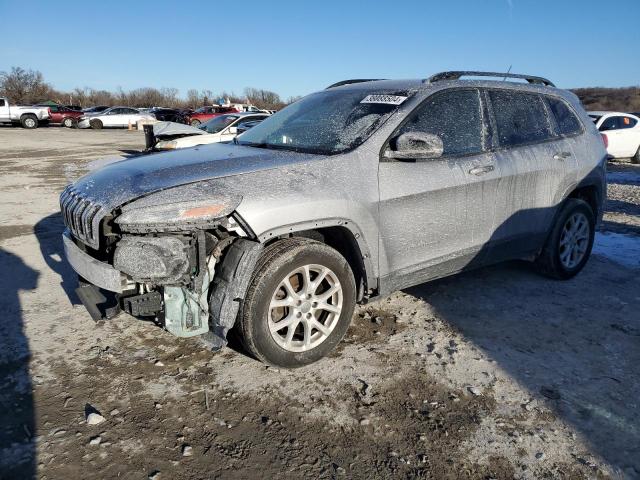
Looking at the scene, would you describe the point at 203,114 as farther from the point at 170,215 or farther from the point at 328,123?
the point at 170,215

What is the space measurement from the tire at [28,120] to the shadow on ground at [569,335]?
33.8 metres

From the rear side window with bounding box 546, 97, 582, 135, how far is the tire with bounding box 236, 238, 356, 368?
9.02 feet

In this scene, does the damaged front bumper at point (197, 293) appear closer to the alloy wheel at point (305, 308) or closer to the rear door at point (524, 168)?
the alloy wheel at point (305, 308)

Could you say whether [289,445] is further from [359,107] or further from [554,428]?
[359,107]

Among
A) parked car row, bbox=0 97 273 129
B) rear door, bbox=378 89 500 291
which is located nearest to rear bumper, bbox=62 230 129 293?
rear door, bbox=378 89 500 291

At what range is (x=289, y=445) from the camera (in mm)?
2510

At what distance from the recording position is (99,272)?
9.48 ft

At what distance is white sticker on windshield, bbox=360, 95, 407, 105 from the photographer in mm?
3664

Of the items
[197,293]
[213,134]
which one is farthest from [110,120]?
[197,293]

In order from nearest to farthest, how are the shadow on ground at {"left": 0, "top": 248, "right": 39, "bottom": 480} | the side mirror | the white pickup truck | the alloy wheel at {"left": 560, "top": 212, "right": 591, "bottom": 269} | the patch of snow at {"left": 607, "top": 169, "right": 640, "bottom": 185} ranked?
the shadow on ground at {"left": 0, "top": 248, "right": 39, "bottom": 480}
the side mirror
the alloy wheel at {"left": 560, "top": 212, "right": 591, "bottom": 269}
the patch of snow at {"left": 607, "top": 169, "right": 640, "bottom": 185}
the white pickup truck

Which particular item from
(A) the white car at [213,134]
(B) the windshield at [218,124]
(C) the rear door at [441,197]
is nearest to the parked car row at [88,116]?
(B) the windshield at [218,124]

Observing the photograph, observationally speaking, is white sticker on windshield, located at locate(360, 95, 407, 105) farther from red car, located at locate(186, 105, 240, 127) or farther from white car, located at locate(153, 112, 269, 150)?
red car, located at locate(186, 105, 240, 127)

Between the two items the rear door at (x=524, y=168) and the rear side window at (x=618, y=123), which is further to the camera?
the rear side window at (x=618, y=123)

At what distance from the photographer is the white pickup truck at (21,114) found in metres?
30.8
